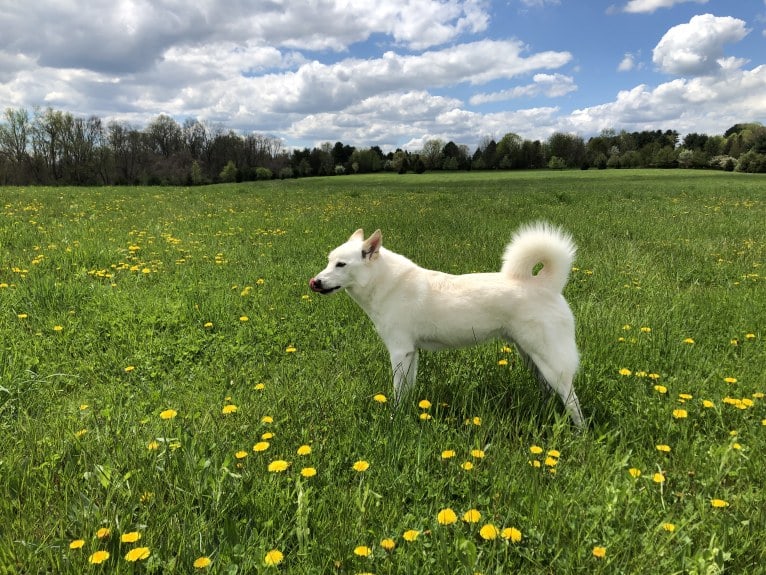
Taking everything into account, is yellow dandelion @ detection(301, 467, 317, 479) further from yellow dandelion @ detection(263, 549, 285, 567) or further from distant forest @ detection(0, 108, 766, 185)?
distant forest @ detection(0, 108, 766, 185)

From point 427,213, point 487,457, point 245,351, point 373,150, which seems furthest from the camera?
point 373,150

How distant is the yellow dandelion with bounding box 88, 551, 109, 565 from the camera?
169cm

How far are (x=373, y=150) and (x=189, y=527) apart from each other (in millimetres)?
77374

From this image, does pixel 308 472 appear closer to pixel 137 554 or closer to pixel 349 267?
pixel 137 554

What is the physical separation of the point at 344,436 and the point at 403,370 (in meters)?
0.86

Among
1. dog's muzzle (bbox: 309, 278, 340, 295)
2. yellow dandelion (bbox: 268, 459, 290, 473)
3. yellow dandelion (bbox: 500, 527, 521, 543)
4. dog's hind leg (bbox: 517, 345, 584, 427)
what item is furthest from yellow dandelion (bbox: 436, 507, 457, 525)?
dog's muzzle (bbox: 309, 278, 340, 295)

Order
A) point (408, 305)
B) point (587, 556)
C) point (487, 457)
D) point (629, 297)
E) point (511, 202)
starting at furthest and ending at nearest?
point (511, 202)
point (629, 297)
point (408, 305)
point (487, 457)
point (587, 556)

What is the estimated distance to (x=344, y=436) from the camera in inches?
107

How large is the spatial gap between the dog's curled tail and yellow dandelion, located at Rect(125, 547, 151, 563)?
271 cm

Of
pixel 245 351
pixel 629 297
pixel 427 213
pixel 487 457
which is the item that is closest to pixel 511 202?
pixel 427 213

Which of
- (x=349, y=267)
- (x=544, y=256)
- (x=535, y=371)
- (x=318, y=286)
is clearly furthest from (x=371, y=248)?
(x=535, y=371)

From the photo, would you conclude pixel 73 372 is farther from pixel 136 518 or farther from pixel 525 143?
pixel 525 143

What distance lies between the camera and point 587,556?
74.9 inches

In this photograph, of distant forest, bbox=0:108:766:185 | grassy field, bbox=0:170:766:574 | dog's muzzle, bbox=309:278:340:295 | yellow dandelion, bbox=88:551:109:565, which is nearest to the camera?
yellow dandelion, bbox=88:551:109:565
